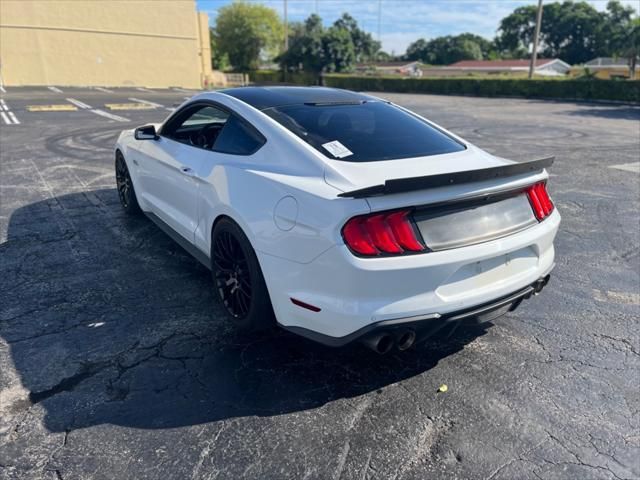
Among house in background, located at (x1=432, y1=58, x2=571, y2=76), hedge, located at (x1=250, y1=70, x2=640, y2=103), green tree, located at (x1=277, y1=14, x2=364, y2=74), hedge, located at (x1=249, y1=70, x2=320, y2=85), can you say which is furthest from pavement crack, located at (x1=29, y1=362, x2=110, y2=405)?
house in background, located at (x1=432, y1=58, x2=571, y2=76)

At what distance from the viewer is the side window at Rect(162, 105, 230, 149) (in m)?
3.74

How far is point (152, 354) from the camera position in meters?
3.00

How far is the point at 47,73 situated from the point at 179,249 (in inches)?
1465

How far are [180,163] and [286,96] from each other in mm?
977

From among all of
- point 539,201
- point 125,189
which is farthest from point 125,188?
point 539,201

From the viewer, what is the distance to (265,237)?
Result: 8.87ft

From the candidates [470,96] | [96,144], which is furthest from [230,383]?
[470,96]

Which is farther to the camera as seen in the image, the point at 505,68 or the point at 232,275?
the point at 505,68

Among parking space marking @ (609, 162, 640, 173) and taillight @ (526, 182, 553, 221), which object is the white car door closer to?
taillight @ (526, 182, 553, 221)

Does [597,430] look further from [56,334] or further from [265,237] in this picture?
[56,334]

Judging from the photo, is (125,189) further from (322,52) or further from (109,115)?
(322,52)

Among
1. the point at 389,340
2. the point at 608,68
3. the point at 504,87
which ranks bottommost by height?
the point at 389,340

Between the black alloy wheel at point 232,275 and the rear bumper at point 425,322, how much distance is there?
1.54 ft

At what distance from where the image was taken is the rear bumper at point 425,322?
238 centimetres
